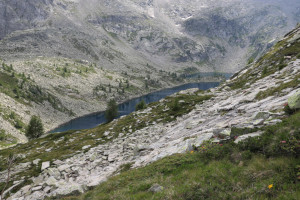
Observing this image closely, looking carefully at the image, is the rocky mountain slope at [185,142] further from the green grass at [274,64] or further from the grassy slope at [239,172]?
the green grass at [274,64]

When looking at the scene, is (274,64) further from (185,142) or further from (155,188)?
(155,188)

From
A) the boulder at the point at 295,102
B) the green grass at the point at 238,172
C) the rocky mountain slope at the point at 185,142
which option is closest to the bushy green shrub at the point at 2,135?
the rocky mountain slope at the point at 185,142

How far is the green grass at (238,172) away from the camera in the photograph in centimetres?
657

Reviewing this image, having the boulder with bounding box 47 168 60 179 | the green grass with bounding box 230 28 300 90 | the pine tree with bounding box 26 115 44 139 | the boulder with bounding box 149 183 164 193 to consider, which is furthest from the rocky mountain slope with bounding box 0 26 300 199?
the pine tree with bounding box 26 115 44 139

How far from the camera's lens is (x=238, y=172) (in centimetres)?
810

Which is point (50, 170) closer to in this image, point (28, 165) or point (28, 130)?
point (28, 165)

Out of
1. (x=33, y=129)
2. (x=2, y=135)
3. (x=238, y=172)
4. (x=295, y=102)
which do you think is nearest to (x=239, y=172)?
(x=238, y=172)

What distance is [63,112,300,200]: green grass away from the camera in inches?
259

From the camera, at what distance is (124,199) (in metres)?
9.02

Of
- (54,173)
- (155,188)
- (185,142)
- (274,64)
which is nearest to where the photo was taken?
(155,188)

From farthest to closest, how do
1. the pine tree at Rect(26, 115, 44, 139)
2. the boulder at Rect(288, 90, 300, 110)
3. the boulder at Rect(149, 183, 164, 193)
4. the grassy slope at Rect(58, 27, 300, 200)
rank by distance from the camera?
the pine tree at Rect(26, 115, 44, 139) < the boulder at Rect(288, 90, 300, 110) < the boulder at Rect(149, 183, 164, 193) < the grassy slope at Rect(58, 27, 300, 200)

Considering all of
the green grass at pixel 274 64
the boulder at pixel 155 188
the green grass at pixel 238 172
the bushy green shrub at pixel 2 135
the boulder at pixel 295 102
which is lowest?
the bushy green shrub at pixel 2 135

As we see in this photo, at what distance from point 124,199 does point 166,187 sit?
240 centimetres

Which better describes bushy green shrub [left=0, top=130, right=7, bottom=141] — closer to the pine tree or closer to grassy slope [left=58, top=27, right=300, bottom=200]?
the pine tree
